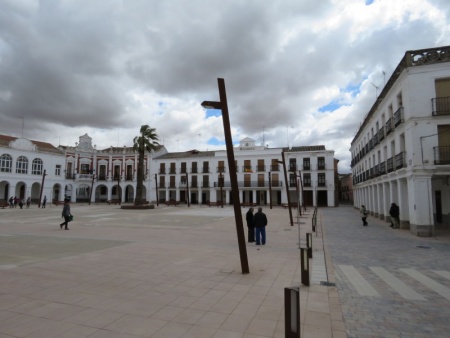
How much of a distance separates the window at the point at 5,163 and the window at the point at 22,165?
1.13m

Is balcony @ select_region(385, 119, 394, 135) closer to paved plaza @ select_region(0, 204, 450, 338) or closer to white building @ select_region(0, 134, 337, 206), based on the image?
paved plaza @ select_region(0, 204, 450, 338)

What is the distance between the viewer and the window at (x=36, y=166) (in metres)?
46.9

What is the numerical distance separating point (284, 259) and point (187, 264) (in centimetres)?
296

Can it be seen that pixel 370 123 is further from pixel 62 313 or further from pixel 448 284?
pixel 62 313

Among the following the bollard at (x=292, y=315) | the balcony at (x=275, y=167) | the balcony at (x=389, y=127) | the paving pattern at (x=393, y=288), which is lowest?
the paving pattern at (x=393, y=288)

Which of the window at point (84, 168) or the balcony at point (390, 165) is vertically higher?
the window at point (84, 168)

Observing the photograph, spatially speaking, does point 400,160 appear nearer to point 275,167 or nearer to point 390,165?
point 390,165

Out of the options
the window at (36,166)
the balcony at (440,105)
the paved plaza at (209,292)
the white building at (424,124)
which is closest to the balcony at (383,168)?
the white building at (424,124)

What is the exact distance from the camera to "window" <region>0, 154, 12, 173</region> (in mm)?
42594

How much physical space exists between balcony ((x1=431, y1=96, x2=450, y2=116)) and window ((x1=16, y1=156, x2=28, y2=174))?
5101 cm

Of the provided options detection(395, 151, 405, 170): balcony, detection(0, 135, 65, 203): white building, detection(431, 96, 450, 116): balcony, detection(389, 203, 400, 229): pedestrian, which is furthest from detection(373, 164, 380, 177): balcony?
detection(0, 135, 65, 203): white building

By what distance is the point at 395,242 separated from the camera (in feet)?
43.0

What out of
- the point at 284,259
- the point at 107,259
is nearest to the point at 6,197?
the point at 107,259

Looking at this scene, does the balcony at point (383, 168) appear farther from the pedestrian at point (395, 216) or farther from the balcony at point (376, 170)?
the pedestrian at point (395, 216)
